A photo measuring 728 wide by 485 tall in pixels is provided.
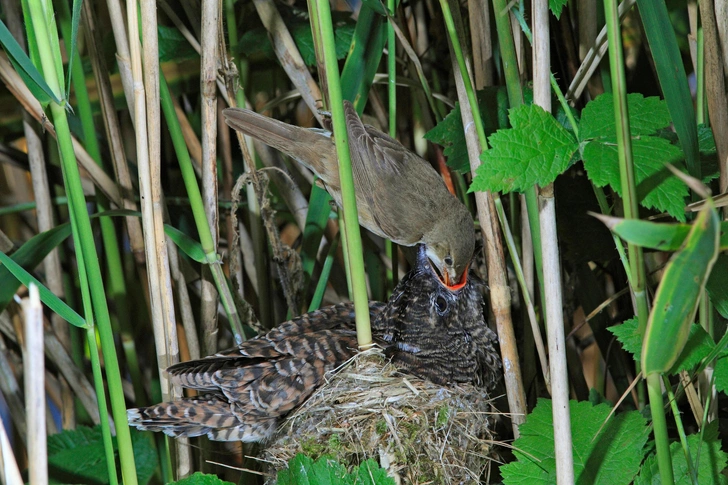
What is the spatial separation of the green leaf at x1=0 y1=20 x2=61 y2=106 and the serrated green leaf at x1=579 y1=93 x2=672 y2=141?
0.57 m

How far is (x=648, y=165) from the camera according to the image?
0.74m

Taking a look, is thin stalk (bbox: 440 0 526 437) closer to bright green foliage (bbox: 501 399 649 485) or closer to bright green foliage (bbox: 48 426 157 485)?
bright green foliage (bbox: 501 399 649 485)

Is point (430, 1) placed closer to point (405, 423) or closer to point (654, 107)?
point (654, 107)

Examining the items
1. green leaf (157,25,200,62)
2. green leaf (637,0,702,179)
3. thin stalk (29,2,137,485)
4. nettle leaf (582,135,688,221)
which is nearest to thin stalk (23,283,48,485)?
thin stalk (29,2,137,485)

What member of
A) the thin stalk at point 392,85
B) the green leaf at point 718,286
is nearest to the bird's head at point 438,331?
the thin stalk at point 392,85

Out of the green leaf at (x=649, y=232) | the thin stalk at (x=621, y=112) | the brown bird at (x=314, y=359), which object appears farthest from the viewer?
the brown bird at (x=314, y=359)

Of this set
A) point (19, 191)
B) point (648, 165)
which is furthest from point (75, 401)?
point (648, 165)

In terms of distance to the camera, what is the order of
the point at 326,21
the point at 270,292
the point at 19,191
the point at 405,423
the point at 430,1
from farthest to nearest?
the point at 19,191 → the point at 270,292 → the point at 430,1 → the point at 405,423 → the point at 326,21

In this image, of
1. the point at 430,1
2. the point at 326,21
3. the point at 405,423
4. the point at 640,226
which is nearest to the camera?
the point at 640,226

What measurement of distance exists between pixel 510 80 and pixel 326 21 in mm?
255

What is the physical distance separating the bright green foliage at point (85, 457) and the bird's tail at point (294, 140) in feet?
2.05

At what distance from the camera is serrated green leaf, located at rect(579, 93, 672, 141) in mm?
777

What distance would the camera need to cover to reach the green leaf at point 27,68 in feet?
2.07

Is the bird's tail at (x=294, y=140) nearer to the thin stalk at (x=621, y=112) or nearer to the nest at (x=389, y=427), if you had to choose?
the nest at (x=389, y=427)
